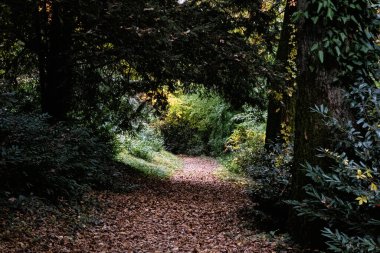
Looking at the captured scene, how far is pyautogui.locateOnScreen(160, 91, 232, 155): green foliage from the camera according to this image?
25.2m

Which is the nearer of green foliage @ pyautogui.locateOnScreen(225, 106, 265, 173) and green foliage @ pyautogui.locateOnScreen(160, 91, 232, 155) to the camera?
green foliage @ pyautogui.locateOnScreen(225, 106, 265, 173)

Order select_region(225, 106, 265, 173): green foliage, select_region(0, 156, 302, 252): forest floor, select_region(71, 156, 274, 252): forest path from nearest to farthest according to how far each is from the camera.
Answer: select_region(0, 156, 302, 252): forest floor < select_region(71, 156, 274, 252): forest path < select_region(225, 106, 265, 173): green foliage

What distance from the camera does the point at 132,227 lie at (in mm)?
6590

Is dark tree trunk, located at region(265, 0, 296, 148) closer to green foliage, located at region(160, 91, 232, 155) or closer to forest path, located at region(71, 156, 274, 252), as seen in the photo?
forest path, located at region(71, 156, 274, 252)

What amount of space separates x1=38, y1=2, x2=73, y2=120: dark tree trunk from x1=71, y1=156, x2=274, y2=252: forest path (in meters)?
3.45

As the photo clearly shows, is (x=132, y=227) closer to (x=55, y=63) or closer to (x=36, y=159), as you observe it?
(x=36, y=159)

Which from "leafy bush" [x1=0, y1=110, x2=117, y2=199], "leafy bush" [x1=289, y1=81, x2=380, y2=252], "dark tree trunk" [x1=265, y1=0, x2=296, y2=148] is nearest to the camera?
"leafy bush" [x1=289, y1=81, x2=380, y2=252]

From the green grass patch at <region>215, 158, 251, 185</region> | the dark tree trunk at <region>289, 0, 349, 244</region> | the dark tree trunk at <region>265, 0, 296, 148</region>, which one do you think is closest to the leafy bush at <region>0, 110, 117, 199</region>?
the dark tree trunk at <region>289, 0, 349, 244</region>

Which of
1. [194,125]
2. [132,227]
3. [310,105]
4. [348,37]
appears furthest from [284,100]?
[194,125]

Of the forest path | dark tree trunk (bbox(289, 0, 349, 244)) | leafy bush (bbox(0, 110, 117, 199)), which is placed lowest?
the forest path

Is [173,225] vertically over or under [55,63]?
under

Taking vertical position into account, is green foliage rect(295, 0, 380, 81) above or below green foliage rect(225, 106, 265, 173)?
above

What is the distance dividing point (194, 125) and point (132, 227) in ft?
69.2

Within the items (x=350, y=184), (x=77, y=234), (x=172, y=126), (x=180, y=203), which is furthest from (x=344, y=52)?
(x=172, y=126)
